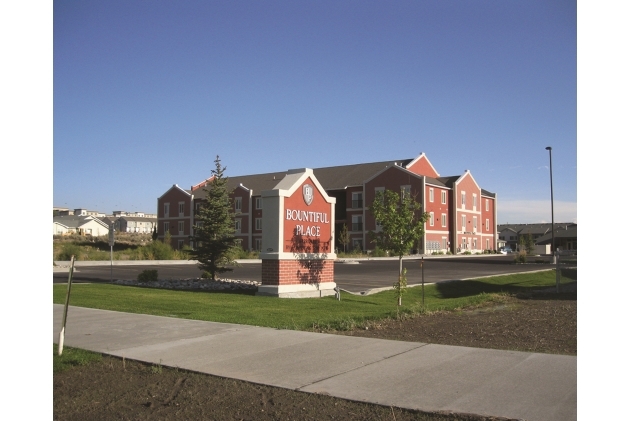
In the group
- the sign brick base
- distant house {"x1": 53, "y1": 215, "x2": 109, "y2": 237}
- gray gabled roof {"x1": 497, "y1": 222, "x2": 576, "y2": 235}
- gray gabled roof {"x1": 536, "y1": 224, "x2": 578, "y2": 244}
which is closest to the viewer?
the sign brick base

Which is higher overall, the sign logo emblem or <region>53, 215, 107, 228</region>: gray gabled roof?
the sign logo emblem

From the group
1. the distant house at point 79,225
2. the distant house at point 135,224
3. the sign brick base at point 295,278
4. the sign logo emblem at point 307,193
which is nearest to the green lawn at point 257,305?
the sign brick base at point 295,278

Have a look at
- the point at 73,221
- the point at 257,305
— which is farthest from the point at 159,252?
the point at 73,221

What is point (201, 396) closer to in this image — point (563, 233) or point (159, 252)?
point (159, 252)

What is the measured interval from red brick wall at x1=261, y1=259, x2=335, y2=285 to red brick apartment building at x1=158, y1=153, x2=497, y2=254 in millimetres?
38217

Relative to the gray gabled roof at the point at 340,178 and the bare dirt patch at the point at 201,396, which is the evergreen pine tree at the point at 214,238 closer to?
the bare dirt patch at the point at 201,396

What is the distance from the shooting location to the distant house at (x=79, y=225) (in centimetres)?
7944

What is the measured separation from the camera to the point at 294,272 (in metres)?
16.0

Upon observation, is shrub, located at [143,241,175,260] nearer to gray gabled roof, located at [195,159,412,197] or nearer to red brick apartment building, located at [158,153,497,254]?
red brick apartment building, located at [158,153,497,254]

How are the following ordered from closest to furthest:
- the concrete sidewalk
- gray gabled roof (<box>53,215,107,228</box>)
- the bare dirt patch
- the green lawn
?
1. the bare dirt patch
2. the concrete sidewalk
3. the green lawn
4. gray gabled roof (<box>53,215,107,228</box>)

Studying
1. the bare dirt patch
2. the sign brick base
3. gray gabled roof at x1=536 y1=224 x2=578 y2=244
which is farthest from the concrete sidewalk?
gray gabled roof at x1=536 y1=224 x2=578 y2=244

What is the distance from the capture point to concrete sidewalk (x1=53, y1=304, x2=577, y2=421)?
5.27 metres

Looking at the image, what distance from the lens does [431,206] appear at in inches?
2272

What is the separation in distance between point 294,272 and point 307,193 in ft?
7.44
